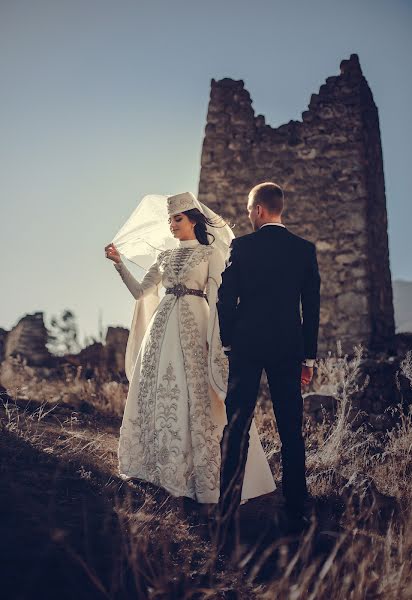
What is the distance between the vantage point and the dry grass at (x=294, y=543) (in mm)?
2086

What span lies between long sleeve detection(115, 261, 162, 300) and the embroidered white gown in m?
0.01

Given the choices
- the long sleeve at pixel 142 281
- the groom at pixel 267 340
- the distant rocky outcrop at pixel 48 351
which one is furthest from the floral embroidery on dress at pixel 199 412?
the distant rocky outcrop at pixel 48 351

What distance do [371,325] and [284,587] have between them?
581 centimetres

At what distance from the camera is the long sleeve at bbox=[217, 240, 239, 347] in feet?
10.2

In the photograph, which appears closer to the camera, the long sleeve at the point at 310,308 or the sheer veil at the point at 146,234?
the long sleeve at the point at 310,308

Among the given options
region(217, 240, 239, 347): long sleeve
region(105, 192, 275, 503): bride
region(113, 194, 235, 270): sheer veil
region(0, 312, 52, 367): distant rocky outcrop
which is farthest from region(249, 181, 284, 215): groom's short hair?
region(0, 312, 52, 367): distant rocky outcrop

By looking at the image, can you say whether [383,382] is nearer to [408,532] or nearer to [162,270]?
[162,270]

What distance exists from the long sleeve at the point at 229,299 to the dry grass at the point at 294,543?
Answer: 3.42 ft

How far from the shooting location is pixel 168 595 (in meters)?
2.15

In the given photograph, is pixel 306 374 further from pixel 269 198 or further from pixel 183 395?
pixel 269 198

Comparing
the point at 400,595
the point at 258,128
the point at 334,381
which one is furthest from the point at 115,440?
the point at 258,128

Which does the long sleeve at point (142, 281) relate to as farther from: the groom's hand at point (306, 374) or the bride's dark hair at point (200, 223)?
the groom's hand at point (306, 374)

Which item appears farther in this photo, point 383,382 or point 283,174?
point 283,174

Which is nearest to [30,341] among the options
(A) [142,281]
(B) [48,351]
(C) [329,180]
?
(B) [48,351]
